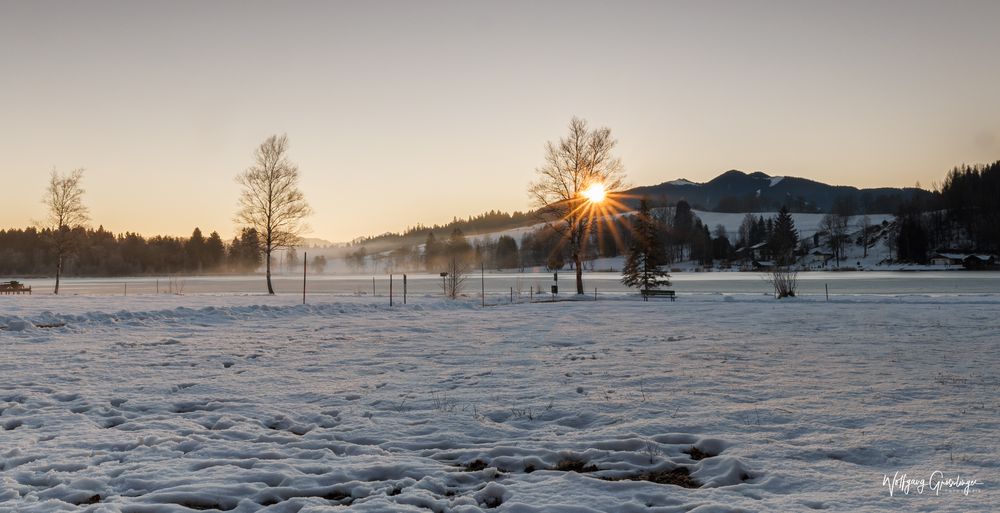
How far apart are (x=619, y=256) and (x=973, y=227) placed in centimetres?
7913

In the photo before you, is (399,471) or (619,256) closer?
(399,471)

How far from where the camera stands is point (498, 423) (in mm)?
6586

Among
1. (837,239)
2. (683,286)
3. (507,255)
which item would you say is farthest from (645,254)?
(507,255)

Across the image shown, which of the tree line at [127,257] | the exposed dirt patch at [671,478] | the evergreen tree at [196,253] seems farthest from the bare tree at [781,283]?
the evergreen tree at [196,253]

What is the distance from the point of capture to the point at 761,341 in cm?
1362

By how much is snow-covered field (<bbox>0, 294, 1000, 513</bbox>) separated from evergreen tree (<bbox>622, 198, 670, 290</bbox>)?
89.3ft

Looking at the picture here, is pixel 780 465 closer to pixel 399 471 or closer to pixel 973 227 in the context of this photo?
pixel 399 471

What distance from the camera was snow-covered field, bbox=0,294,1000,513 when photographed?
4375mm

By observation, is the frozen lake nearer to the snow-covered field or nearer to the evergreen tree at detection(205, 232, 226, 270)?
the snow-covered field

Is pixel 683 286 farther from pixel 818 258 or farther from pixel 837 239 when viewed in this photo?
pixel 837 239

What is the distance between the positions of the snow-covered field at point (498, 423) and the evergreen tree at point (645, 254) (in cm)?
2721

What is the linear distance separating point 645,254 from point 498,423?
3704cm

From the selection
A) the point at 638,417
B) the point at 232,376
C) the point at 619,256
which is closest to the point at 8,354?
the point at 232,376

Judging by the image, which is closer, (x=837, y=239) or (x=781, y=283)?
(x=781, y=283)
